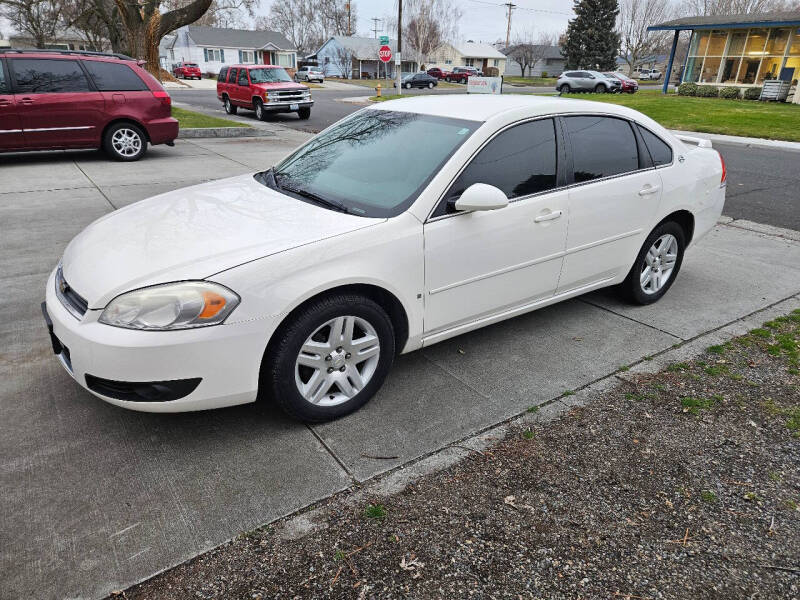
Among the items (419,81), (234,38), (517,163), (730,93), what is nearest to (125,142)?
(517,163)

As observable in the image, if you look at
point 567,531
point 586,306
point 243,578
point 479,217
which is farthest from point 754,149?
point 243,578

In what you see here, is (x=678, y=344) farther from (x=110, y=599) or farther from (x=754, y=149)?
(x=754, y=149)

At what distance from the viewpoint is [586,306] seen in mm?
4777

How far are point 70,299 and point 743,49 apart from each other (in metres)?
39.9

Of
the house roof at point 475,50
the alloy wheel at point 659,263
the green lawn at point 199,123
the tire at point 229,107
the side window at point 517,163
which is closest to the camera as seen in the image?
the side window at point 517,163

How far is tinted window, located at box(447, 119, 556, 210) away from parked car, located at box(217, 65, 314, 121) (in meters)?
17.2

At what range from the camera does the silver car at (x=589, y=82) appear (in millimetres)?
39062

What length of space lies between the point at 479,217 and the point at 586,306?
1.86 metres

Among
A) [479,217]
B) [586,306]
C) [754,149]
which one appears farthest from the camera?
[754,149]

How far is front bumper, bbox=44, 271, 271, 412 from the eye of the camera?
2.55 meters

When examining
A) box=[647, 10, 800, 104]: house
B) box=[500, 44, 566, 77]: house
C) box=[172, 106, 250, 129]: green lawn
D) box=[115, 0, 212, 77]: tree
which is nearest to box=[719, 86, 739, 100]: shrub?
box=[647, 10, 800, 104]: house

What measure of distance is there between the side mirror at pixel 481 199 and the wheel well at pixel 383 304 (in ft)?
2.05

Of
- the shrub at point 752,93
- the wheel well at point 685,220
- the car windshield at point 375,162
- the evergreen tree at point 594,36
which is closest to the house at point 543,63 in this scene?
the evergreen tree at point 594,36

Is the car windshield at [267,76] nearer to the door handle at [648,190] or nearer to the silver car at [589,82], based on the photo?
the door handle at [648,190]
